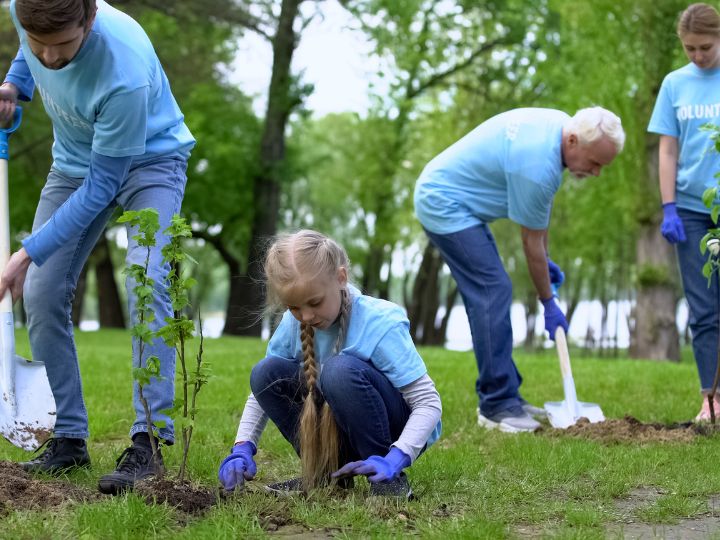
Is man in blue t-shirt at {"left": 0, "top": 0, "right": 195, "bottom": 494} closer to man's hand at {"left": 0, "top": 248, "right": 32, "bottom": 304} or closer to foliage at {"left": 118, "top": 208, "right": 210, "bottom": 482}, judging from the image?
man's hand at {"left": 0, "top": 248, "right": 32, "bottom": 304}

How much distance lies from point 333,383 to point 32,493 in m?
1.10

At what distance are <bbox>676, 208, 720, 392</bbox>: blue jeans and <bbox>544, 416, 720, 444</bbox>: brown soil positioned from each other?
0.47 metres

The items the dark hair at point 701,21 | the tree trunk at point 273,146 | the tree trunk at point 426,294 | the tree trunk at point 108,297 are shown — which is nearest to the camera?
the dark hair at point 701,21

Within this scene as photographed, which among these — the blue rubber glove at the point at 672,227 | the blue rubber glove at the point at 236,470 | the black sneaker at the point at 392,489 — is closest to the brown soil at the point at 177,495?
the blue rubber glove at the point at 236,470

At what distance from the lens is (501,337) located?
5570 mm

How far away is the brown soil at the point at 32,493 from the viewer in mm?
3192

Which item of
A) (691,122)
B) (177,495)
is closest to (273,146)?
(691,122)

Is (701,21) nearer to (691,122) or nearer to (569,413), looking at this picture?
(691,122)

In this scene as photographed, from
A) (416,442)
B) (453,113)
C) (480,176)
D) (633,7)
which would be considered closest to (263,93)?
(453,113)

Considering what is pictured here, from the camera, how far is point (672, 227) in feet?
17.6

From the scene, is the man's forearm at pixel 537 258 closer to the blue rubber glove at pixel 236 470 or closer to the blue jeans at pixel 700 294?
the blue jeans at pixel 700 294

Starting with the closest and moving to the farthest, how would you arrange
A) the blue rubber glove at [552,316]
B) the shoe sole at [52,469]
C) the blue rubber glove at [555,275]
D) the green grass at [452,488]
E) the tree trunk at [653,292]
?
the green grass at [452,488], the shoe sole at [52,469], the blue rubber glove at [552,316], the blue rubber glove at [555,275], the tree trunk at [653,292]

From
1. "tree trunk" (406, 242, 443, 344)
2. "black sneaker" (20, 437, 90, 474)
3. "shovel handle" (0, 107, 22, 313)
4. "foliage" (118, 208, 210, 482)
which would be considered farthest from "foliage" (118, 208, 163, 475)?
"tree trunk" (406, 242, 443, 344)

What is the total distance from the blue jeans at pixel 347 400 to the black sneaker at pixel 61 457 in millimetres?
970
